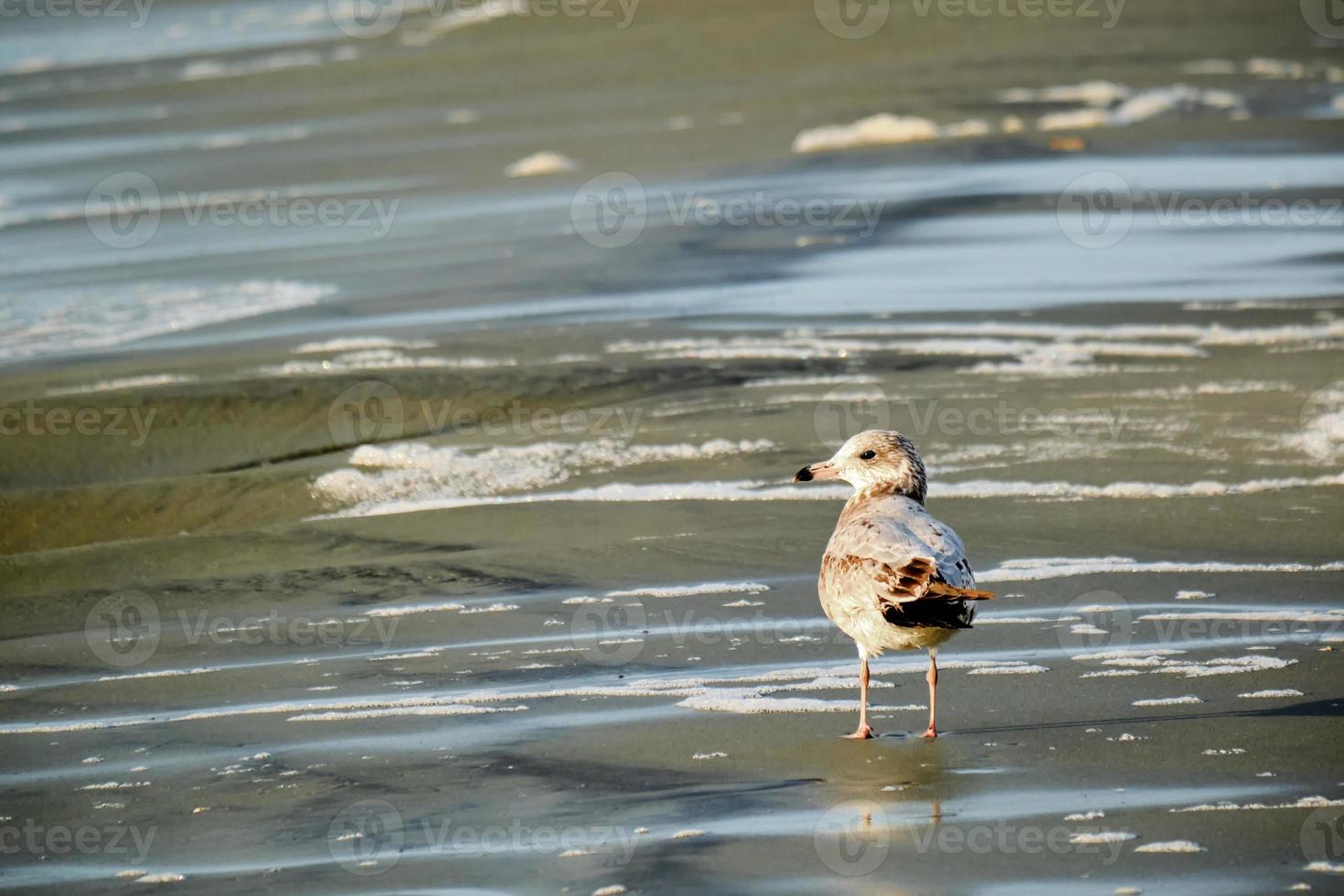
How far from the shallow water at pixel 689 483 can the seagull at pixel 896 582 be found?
34 cm

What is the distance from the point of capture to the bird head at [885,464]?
21.4 ft

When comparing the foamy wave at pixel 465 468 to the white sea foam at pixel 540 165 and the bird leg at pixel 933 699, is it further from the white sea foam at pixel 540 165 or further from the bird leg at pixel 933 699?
the white sea foam at pixel 540 165

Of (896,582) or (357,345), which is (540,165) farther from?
(896,582)

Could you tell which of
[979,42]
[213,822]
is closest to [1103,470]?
[213,822]

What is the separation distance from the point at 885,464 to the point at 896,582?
1117 mm

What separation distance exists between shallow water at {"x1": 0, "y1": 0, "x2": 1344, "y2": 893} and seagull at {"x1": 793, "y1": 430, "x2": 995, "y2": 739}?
342 millimetres

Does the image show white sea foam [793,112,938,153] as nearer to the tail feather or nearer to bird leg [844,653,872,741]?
bird leg [844,653,872,741]

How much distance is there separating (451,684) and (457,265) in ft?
27.0

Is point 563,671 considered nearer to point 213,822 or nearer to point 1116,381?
point 213,822

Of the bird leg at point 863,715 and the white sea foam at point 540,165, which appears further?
the white sea foam at point 540,165

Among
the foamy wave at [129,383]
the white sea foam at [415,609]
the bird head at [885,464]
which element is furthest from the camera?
the foamy wave at [129,383]

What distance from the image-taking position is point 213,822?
532 cm

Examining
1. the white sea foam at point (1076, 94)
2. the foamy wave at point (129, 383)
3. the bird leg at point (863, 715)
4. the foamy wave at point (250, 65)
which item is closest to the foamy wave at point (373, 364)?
the foamy wave at point (129, 383)

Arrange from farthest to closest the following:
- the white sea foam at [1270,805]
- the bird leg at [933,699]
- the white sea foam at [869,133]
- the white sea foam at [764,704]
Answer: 1. the white sea foam at [869,133]
2. the white sea foam at [764,704]
3. the bird leg at [933,699]
4. the white sea foam at [1270,805]
